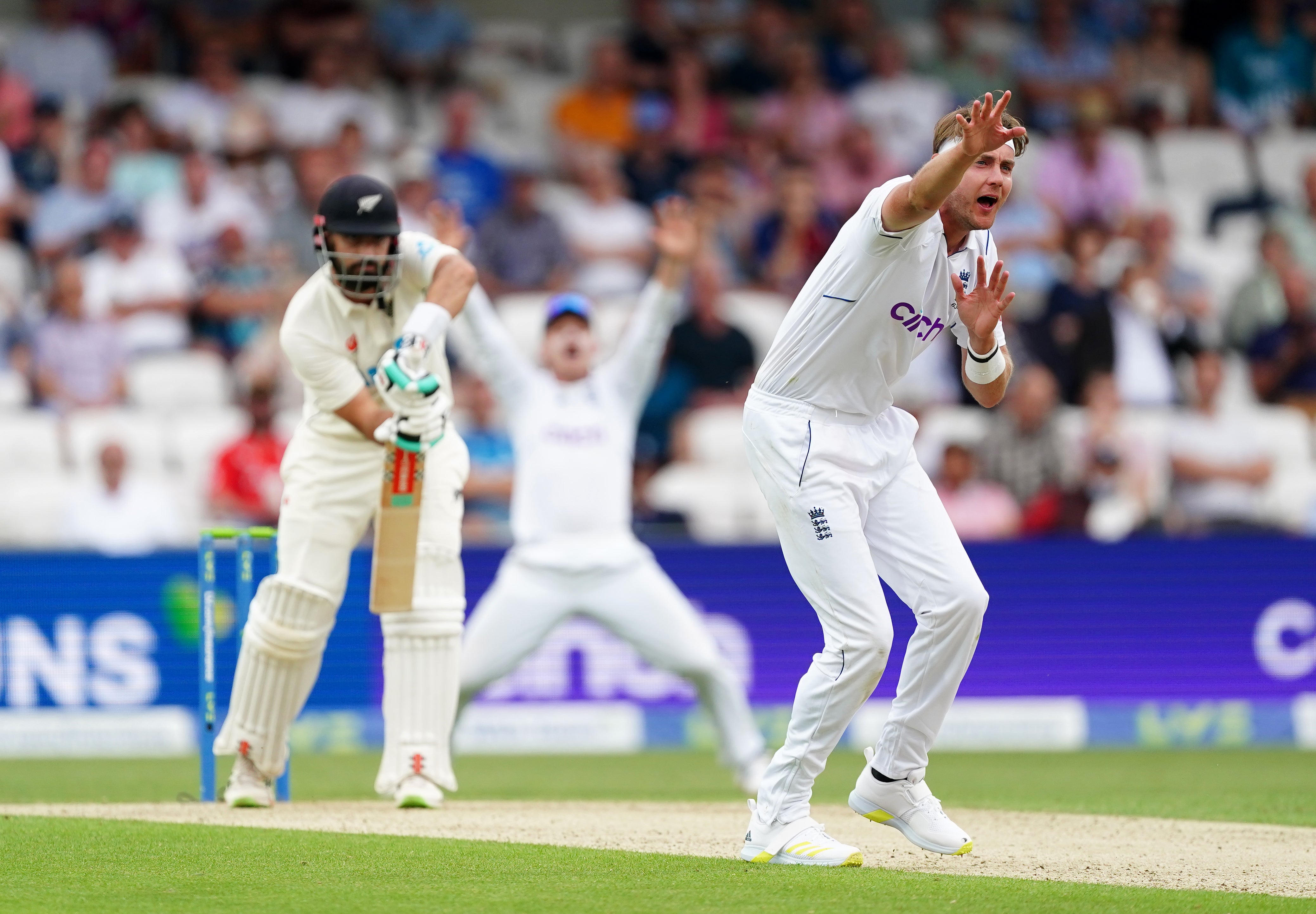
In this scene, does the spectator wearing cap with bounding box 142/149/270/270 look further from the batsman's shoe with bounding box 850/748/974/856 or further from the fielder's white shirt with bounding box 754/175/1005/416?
the batsman's shoe with bounding box 850/748/974/856

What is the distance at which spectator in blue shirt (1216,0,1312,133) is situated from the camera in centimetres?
1619

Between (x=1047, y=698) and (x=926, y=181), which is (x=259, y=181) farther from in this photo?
(x=926, y=181)

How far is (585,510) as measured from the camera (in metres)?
8.45

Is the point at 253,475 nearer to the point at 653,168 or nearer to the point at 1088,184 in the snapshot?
the point at 653,168

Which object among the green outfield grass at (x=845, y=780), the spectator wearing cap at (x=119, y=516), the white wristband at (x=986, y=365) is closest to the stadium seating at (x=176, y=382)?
the spectator wearing cap at (x=119, y=516)

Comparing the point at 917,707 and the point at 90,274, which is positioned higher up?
the point at 90,274

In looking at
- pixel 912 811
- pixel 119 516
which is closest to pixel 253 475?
pixel 119 516

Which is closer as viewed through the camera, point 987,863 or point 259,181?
point 987,863

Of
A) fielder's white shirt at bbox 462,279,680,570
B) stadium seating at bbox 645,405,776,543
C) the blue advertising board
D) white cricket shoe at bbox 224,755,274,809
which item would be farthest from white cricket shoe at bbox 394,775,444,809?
stadium seating at bbox 645,405,776,543

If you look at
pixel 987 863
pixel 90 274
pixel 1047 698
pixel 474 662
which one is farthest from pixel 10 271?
pixel 987 863

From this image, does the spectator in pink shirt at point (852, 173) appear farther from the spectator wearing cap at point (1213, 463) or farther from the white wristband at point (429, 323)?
the white wristband at point (429, 323)

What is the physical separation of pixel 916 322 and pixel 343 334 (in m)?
2.45

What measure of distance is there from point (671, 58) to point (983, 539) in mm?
5757

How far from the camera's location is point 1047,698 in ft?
36.4
